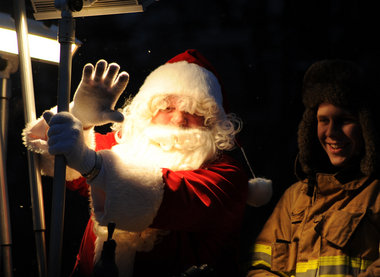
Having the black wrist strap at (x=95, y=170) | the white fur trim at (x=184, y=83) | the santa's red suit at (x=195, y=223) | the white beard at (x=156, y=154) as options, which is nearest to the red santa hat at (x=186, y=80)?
the white fur trim at (x=184, y=83)

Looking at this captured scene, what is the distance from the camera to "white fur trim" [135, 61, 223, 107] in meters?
2.06

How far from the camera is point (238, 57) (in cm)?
233

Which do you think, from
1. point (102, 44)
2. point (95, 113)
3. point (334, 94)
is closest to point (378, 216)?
point (334, 94)

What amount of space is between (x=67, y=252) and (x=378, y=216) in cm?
143

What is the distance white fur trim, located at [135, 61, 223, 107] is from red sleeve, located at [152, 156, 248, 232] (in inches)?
12.1

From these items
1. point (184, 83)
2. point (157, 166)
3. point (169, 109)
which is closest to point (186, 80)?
point (184, 83)

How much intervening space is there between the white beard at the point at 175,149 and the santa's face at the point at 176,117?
0.08ft

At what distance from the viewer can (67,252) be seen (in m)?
2.47

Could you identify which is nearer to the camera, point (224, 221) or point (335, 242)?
point (335, 242)

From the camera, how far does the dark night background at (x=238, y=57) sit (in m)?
2.19

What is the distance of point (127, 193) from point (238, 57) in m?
0.94

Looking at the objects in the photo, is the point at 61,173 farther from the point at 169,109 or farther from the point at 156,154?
the point at 169,109

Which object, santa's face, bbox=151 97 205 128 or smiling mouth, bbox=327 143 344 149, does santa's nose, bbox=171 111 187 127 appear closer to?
santa's face, bbox=151 97 205 128

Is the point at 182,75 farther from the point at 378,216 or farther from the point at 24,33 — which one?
the point at 378,216
